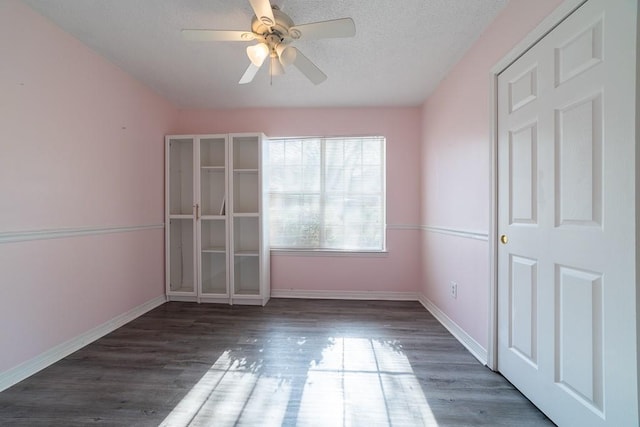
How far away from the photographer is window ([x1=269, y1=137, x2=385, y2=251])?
3.43m

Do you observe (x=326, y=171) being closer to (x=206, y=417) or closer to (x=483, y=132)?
(x=483, y=132)

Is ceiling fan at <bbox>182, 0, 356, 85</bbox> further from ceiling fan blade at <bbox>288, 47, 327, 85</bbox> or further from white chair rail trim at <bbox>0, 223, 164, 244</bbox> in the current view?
white chair rail trim at <bbox>0, 223, 164, 244</bbox>

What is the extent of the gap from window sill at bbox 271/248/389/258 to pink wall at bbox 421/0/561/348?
63 cm

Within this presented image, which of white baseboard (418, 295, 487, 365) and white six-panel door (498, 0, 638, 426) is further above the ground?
white six-panel door (498, 0, 638, 426)

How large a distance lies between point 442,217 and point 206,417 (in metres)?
2.47

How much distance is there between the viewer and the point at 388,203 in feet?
11.1

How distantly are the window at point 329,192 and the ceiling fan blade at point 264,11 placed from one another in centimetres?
189

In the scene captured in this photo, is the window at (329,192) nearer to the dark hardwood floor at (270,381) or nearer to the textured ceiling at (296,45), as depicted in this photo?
the textured ceiling at (296,45)

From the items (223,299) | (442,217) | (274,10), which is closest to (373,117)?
(442,217)

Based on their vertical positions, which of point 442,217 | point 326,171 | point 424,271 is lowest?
point 424,271

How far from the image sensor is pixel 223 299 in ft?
10.5

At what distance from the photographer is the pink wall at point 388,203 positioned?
3367 mm

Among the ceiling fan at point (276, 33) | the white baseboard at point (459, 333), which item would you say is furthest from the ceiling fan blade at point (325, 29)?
the white baseboard at point (459, 333)

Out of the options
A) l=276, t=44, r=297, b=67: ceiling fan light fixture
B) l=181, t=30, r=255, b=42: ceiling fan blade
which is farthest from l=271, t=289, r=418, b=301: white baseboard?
l=181, t=30, r=255, b=42: ceiling fan blade
